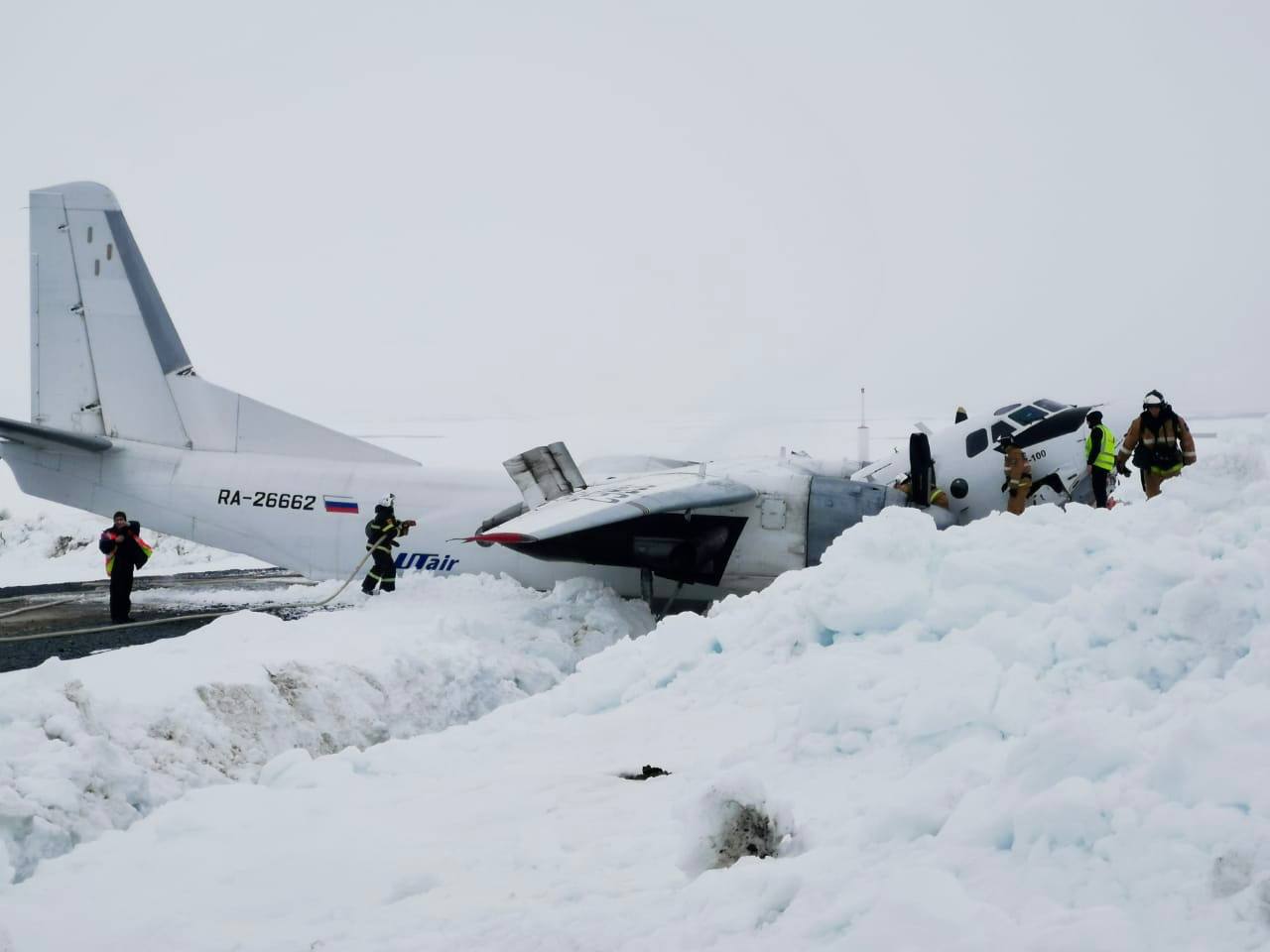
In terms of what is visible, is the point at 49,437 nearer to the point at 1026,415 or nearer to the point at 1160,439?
the point at 1026,415

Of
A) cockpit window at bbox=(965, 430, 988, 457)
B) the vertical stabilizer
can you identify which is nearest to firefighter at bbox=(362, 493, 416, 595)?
the vertical stabilizer

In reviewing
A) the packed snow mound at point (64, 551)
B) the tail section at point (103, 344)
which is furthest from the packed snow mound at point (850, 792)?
the packed snow mound at point (64, 551)

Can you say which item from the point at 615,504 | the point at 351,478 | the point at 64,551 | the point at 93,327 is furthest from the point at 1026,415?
the point at 64,551

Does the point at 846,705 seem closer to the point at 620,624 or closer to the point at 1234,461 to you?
the point at 1234,461

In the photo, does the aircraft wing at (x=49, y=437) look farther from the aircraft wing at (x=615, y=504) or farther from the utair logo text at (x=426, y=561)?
the aircraft wing at (x=615, y=504)

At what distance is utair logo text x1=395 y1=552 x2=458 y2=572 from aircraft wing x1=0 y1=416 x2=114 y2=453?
18.3ft

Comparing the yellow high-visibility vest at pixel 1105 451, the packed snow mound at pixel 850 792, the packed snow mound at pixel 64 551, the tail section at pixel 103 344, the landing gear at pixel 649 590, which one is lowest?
the packed snow mound at pixel 64 551

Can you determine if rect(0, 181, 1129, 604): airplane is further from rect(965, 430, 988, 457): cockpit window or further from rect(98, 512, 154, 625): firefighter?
rect(98, 512, 154, 625): firefighter

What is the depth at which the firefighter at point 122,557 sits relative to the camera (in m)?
14.4

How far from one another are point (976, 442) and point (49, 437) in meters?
14.9

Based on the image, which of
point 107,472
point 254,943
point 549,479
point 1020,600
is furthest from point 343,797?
point 107,472

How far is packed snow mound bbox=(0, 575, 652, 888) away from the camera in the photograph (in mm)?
6352

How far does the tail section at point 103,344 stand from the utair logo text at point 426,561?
386 cm

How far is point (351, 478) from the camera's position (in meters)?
16.7
